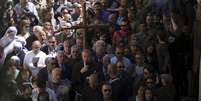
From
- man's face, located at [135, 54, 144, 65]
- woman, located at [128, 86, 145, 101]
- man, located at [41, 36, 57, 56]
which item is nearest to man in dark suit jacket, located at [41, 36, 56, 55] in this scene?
man, located at [41, 36, 57, 56]

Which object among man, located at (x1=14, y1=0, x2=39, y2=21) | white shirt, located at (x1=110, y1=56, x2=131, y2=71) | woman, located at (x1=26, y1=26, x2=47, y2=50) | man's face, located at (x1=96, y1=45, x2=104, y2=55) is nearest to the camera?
white shirt, located at (x1=110, y1=56, x2=131, y2=71)

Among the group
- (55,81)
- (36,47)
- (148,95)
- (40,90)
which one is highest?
(36,47)

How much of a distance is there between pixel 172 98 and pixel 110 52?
1.26m

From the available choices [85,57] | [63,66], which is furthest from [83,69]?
[63,66]

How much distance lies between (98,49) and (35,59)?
1.14 metres

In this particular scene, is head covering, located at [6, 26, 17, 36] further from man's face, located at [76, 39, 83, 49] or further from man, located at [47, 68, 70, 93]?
man's face, located at [76, 39, 83, 49]

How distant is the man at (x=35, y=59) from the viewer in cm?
1397

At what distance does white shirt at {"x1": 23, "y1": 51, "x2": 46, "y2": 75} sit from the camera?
14.0 metres

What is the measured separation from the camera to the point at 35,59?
46.1 ft

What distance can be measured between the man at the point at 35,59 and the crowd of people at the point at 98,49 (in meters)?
0.02

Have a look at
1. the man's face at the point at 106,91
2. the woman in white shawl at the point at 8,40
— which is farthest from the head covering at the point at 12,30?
the man's face at the point at 106,91

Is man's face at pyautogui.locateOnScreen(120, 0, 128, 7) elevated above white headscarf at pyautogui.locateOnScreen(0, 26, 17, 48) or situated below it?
above

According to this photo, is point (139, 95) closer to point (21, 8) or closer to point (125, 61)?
point (125, 61)

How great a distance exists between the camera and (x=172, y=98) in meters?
13.0
